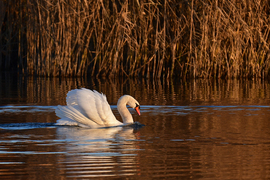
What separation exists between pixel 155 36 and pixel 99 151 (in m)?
12.3

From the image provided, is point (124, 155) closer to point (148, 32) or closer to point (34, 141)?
point (34, 141)

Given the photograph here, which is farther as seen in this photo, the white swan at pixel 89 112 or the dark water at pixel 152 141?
the white swan at pixel 89 112

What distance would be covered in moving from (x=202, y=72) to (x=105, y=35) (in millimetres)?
3466

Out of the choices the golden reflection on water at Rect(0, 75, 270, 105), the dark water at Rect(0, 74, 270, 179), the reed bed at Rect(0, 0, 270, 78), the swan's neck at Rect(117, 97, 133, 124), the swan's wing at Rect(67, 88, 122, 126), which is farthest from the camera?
the reed bed at Rect(0, 0, 270, 78)

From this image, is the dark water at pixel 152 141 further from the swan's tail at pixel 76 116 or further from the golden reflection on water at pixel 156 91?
the swan's tail at pixel 76 116

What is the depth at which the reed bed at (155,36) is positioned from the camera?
17.3 m

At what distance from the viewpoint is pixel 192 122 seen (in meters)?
8.73

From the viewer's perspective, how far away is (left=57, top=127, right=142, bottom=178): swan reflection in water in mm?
5250

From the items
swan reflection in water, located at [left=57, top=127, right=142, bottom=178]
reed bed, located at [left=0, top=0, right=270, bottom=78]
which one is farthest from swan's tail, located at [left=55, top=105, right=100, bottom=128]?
reed bed, located at [left=0, top=0, right=270, bottom=78]

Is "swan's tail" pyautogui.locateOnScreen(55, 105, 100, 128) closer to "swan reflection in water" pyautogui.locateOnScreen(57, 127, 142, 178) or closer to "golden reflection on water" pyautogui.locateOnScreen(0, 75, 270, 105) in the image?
"swan reflection in water" pyautogui.locateOnScreen(57, 127, 142, 178)

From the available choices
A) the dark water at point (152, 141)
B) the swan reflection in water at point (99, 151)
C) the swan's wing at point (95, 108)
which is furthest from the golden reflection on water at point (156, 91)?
the swan reflection in water at point (99, 151)

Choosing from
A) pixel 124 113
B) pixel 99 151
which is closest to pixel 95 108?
pixel 124 113

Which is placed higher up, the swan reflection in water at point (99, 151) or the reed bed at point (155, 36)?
the reed bed at point (155, 36)

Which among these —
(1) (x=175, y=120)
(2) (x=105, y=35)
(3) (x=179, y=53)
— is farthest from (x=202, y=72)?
(1) (x=175, y=120)
